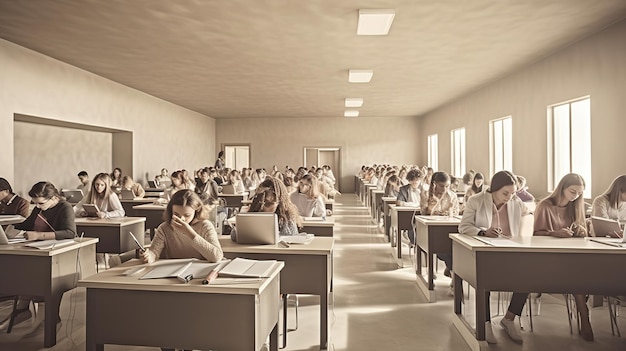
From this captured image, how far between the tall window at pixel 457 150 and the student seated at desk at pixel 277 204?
9659mm

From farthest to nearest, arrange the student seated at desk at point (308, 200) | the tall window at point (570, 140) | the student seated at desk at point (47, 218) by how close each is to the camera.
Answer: the tall window at point (570, 140) → the student seated at desk at point (308, 200) → the student seated at desk at point (47, 218)

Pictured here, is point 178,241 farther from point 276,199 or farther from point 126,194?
point 126,194

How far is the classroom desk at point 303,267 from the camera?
3.10 metres

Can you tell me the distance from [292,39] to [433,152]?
10.9 meters

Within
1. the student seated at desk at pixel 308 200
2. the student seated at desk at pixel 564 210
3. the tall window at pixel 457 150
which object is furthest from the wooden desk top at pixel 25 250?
the tall window at pixel 457 150

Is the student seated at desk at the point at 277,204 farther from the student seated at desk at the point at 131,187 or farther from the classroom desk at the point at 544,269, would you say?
the student seated at desk at the point at 131,187

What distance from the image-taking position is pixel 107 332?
2.32 meters

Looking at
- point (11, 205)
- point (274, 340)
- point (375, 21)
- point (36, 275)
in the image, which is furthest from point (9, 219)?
point (375, 21)

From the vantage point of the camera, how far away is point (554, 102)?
6.74m

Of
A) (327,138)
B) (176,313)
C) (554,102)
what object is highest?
(327,138)

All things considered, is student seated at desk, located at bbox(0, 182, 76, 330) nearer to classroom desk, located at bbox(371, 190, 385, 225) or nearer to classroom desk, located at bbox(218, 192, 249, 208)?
classroom desk, located at bbox(218, 192, 249, 208)

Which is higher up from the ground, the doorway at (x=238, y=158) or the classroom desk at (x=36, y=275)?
the doorway at (x=238, y=158)

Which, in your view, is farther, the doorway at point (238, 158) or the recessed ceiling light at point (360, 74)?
the doorway at point (238, 158)

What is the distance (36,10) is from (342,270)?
454 centimetres
